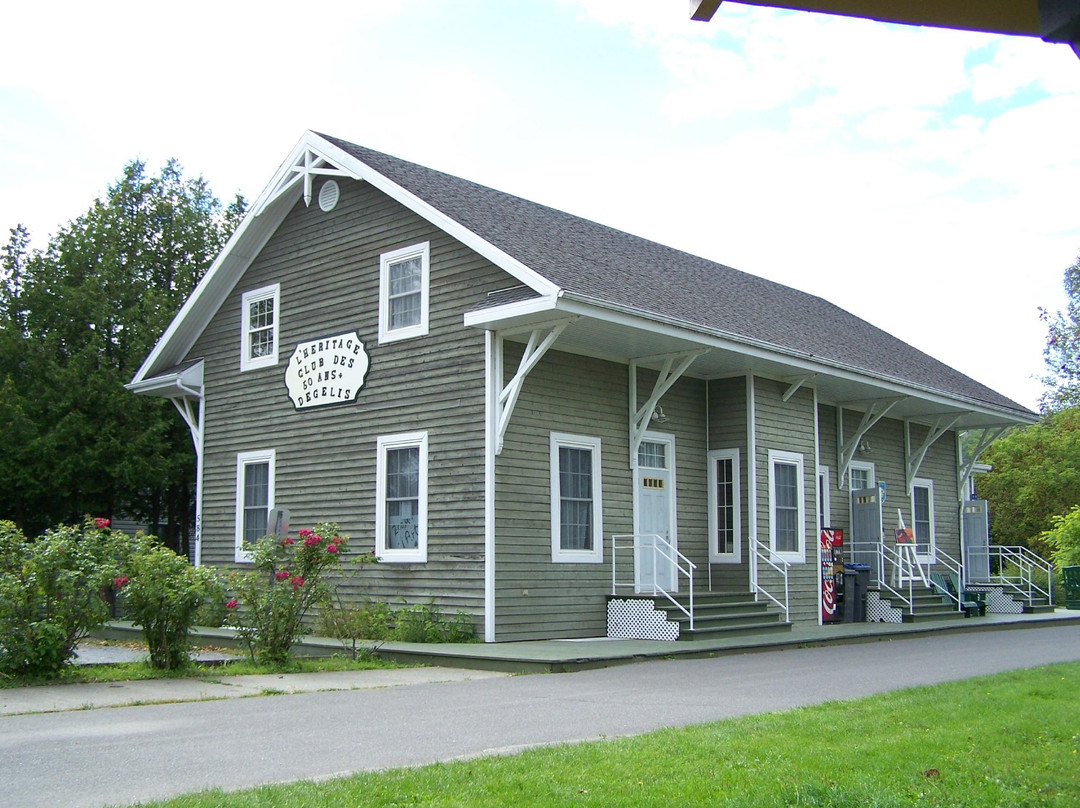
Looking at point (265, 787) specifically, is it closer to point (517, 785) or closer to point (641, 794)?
point (517, 785)

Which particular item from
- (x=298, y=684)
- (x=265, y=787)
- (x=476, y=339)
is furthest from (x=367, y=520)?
(x=265, y=787)

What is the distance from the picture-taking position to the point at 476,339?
51.2 ft

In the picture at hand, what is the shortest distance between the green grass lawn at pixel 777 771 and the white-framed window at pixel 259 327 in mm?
12996

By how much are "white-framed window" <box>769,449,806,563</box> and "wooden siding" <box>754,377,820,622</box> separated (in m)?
0.09

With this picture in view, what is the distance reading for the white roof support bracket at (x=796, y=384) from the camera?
19094 mm

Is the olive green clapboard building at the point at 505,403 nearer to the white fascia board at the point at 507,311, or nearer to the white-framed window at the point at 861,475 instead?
the white fascia board at the point at 507,311

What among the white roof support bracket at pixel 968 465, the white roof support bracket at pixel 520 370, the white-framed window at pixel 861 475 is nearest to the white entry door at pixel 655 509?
the white roof support bracket at pixel 520 370

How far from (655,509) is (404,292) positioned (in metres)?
5.30

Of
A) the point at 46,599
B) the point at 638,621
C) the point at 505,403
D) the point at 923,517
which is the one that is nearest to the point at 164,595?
the point at 46,599

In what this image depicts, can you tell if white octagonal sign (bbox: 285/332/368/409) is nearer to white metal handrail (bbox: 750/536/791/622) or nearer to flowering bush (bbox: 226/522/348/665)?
flowering bush (bbox: 226/522/348/665)

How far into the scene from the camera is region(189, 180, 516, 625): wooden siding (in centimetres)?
Result: 1559

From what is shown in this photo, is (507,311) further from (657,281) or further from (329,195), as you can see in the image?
(329,195)

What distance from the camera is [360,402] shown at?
1733cm

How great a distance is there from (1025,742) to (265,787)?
4827 millimetres
